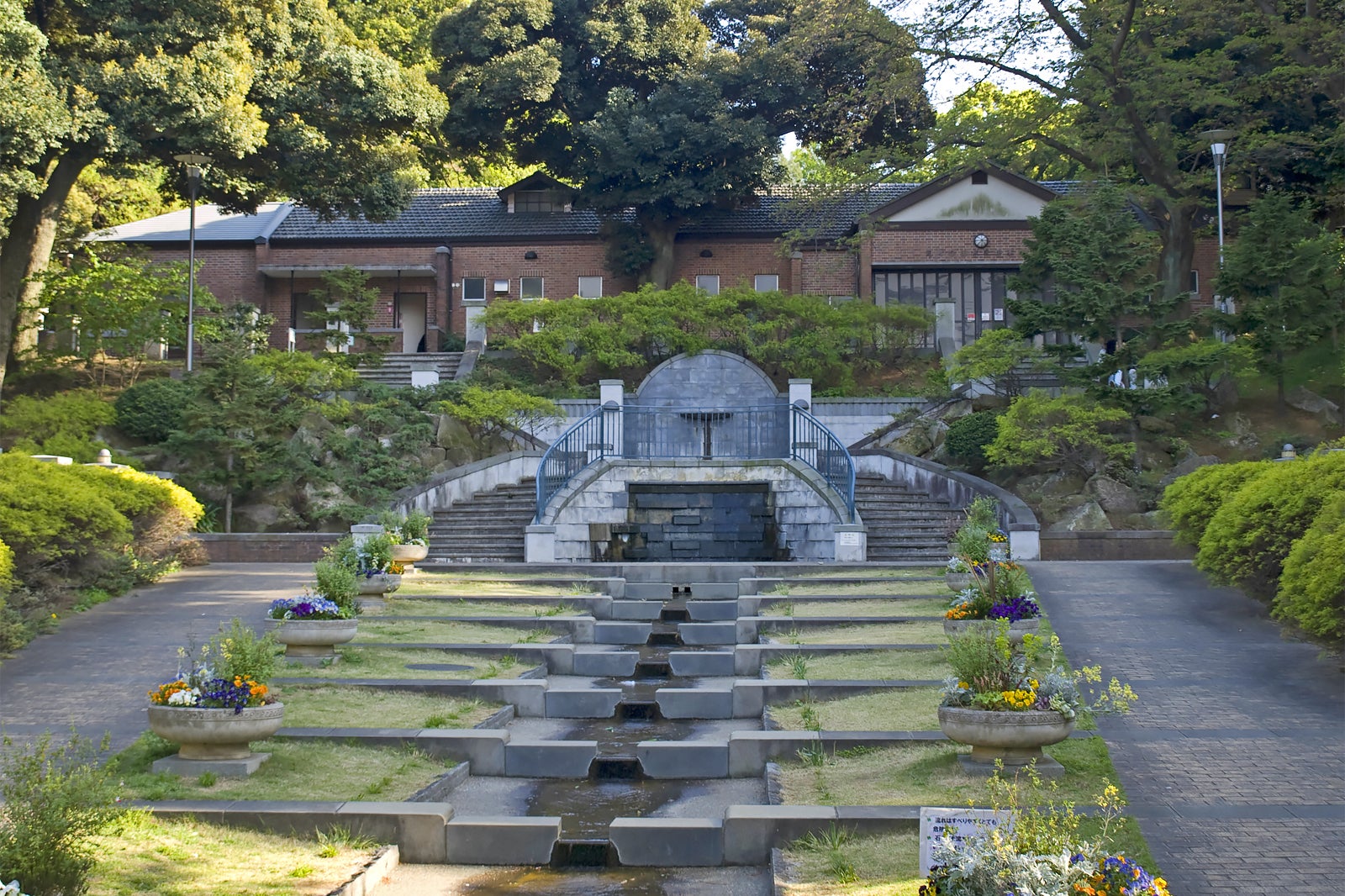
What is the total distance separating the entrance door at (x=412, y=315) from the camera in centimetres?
4075

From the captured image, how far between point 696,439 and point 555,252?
49.6 feet

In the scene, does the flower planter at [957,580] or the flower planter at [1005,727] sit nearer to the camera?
the flower planter at [1005,727]

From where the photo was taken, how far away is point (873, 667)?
491 inches

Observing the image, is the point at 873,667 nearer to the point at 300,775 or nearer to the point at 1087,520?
the point at 300,775

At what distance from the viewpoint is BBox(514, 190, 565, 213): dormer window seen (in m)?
41.6

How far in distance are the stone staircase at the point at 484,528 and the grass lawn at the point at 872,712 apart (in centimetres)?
926

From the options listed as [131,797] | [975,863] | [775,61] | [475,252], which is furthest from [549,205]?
[975,863]

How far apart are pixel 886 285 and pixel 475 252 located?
43.7ft

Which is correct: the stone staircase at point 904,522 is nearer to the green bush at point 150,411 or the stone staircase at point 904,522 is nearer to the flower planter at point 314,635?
the flower planter at point 314,635

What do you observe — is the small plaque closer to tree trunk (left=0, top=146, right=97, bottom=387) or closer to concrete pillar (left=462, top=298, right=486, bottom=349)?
tree trunk (left=0, top=146, right=97, bottom=387)

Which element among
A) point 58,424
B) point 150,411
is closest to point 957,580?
point 150,411

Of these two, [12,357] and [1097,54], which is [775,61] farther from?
[12,357]

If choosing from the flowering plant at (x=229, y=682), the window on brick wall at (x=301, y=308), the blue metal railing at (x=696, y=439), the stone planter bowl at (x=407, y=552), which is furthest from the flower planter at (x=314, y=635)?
the window on brick wall at (x=301, y=308)

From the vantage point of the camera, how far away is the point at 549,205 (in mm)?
41688
